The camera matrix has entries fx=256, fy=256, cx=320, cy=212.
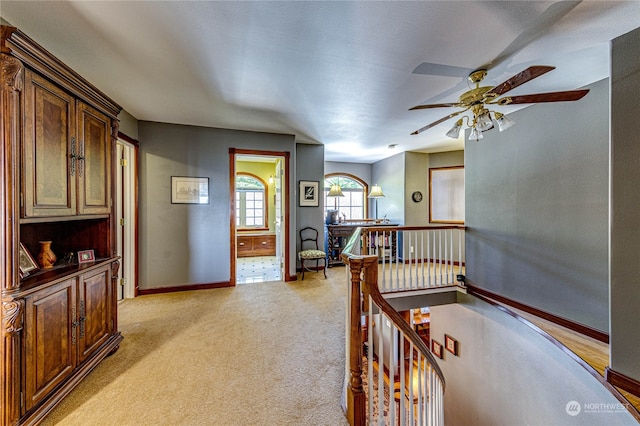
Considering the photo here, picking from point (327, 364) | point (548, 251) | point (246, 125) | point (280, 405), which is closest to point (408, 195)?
point (548, 251)

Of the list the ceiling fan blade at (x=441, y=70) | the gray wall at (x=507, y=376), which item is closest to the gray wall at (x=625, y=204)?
the gray wall at (x=507, y=376)

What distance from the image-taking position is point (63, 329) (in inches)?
67.2

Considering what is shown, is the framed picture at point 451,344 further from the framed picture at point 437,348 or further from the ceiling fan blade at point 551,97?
the ceiling fan blade at point 551,97

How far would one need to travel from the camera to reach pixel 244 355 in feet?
7.22

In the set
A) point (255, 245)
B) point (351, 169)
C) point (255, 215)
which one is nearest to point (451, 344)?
point (351, 169)

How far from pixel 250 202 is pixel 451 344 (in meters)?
5.78

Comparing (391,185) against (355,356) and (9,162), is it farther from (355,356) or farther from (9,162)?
(9,162)

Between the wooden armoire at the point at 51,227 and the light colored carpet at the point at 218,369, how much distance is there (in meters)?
0.25

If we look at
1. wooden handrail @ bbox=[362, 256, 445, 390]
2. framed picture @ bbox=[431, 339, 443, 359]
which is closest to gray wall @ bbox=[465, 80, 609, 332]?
framed picture @ bbox=[431, 339, 443, 359]

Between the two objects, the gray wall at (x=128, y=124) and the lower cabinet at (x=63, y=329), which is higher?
the gray wall at (x=128, y=124)

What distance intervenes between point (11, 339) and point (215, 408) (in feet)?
3.78

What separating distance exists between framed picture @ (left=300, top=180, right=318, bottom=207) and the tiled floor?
1.47 metres

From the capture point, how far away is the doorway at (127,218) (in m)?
3.50

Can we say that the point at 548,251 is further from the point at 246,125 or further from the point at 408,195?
the point at 246,125
